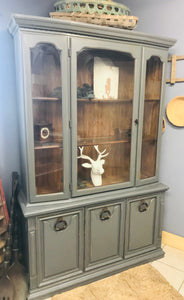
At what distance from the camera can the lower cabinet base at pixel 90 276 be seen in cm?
172

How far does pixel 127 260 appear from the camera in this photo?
204cm

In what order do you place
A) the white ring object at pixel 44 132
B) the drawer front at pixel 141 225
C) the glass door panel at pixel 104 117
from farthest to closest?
1. the drawer front at pixel 141 225
2. the glass door panel at pixel 104 117
3. the white ring object at pixel 44 132

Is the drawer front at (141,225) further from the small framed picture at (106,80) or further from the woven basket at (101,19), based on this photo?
the woven basket at (101,19)

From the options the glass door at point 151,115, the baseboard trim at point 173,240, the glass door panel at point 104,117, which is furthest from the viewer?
the baseboard trim at point 173,240

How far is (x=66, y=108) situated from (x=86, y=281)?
136cm

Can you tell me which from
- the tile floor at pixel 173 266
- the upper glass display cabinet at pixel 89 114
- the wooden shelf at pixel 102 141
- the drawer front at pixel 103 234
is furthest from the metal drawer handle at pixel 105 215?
the tile floor at pixel 173 266

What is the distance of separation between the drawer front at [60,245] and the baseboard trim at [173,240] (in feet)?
3.27

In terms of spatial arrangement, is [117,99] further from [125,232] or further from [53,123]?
[125,232]

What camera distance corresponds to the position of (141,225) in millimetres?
2059

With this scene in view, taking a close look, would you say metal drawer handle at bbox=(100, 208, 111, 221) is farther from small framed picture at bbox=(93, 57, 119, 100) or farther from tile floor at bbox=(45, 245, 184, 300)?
small framed picture at bbox=(93, 57, 119, 100)

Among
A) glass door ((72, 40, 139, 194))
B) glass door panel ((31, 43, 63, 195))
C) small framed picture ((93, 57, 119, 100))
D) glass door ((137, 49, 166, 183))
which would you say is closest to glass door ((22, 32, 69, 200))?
glass door panel ((31, 43, 63, 195))

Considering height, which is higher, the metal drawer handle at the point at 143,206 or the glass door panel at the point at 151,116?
the glass door panel at the point at 151,116

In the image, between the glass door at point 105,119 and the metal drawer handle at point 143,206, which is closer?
the glass door at point 105,119

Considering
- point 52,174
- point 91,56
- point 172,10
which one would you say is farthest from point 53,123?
point 172,10
